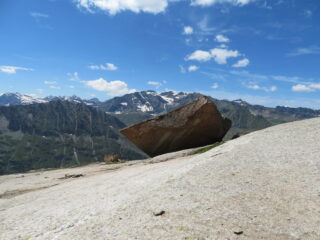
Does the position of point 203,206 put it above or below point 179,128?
below

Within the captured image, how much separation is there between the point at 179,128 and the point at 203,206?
26043 millimetres

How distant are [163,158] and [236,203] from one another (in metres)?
17.8

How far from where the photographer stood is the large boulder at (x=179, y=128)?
38719 millimetres

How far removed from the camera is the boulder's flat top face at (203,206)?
10914mm

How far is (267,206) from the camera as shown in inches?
497

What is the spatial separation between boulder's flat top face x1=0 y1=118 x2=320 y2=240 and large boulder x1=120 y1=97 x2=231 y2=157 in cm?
1859

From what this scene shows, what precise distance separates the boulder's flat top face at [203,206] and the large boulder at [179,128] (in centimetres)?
1859

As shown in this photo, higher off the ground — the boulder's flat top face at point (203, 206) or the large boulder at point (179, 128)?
the large boulder at point (179, 128)

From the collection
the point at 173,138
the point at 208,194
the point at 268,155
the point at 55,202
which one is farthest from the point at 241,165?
the point at 173,138

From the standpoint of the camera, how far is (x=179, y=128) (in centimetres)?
3859

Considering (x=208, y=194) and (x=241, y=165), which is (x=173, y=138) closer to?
(x=241, y=165)

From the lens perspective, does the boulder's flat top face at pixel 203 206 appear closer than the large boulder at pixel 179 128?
Yes

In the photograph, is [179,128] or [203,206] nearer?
[203,206]

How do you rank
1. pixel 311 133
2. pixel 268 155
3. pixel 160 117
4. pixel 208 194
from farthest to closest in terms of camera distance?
pixel 160 117 → pixel 311 133 → pixel 268 155 → pixel 208 194
